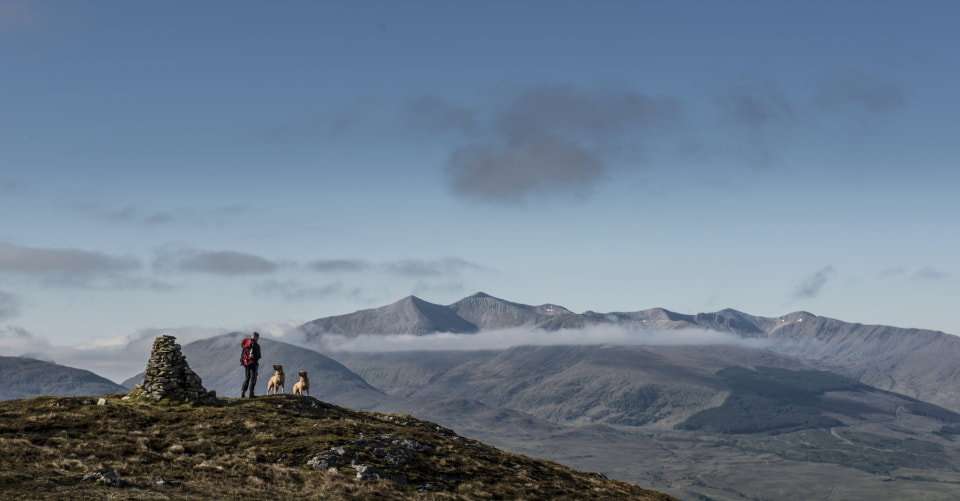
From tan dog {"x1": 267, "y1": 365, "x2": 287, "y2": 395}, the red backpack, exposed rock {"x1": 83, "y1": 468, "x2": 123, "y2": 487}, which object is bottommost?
exposed rock {"x1": 83, "y1": 468, "x2": 123, "y2": 487}

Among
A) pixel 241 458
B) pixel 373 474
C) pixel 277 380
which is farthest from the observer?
pixel 277 380

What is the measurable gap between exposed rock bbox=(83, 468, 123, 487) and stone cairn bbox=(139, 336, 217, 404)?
22.8 metres

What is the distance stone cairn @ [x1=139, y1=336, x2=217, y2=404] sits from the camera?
206 ft

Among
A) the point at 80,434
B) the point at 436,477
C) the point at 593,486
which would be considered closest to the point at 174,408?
the point at 80,434

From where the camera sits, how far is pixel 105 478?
39.8m

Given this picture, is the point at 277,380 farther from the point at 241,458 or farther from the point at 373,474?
the point at 373,474

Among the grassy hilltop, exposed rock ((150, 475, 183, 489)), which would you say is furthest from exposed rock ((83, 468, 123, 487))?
exposed rock ((150, 475, 183, 489))

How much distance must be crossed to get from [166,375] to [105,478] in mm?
24709

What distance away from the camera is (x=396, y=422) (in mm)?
76312

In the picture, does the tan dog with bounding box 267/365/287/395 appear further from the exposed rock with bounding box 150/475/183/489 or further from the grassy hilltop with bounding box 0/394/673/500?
the exposed rock with bounding box 150/475/183/489

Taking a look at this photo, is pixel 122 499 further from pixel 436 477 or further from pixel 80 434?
pixel 436 477

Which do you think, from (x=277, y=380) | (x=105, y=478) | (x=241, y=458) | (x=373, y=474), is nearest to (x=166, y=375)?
(x=277, y=380)

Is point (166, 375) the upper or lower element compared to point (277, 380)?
upper

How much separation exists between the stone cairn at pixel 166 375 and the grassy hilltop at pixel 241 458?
57.4 inches
